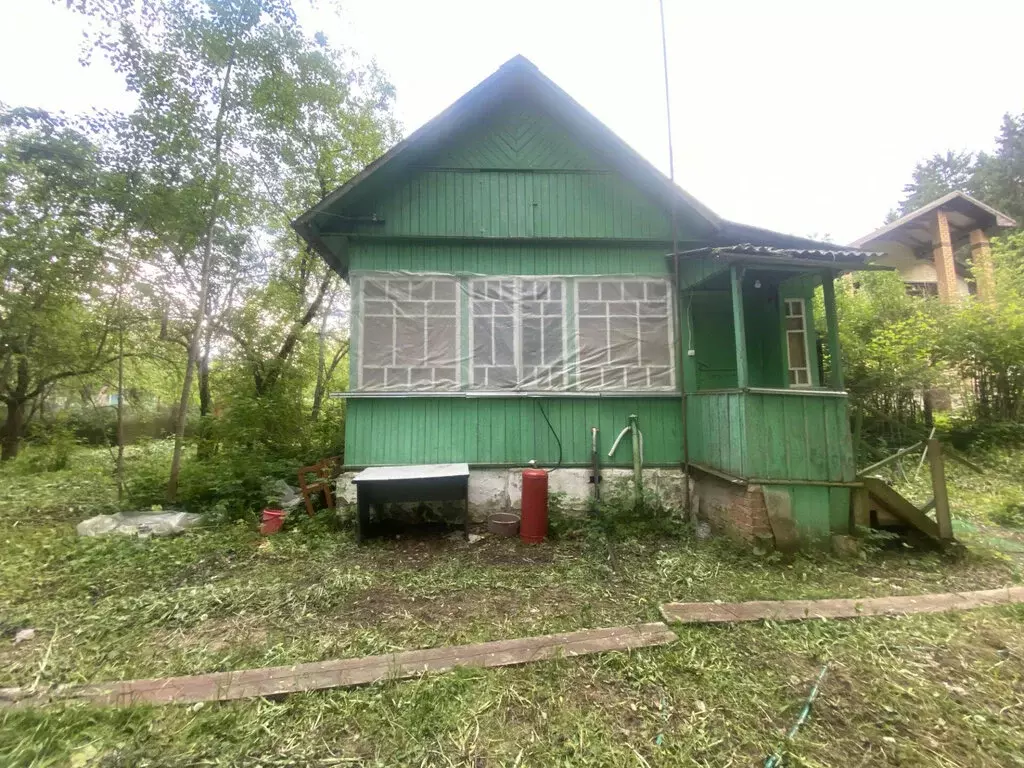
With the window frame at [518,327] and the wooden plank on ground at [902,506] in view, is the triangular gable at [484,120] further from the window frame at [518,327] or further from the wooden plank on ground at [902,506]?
the wooden plank on ground at [902,506]

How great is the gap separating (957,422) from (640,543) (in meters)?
9.06

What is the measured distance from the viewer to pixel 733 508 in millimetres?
4617

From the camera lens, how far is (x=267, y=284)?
10750mm

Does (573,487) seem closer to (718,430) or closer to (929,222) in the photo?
(718,430)

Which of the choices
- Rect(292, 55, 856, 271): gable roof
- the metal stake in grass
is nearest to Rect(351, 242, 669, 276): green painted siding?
Rect(292, 55, 856, 271): gable roof

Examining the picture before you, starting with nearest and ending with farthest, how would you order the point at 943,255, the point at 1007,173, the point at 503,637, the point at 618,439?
1. the point at 503,637
2. the point at 618,439
3. the point at 943,255
4. the point at 1007,173

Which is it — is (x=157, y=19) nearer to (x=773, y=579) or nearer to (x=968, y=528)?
(x=773, y=579)

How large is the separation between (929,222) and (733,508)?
16.4 metres

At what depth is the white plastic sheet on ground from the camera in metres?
5.13

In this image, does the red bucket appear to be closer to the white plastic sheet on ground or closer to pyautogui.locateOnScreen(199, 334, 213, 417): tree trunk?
the white plastic sheet on ground

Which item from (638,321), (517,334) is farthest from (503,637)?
(638,321)

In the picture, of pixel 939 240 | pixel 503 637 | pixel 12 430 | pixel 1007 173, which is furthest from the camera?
pixel 1007 173

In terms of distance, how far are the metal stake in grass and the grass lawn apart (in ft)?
0.11

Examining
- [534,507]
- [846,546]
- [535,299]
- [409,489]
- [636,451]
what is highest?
[535,299]
